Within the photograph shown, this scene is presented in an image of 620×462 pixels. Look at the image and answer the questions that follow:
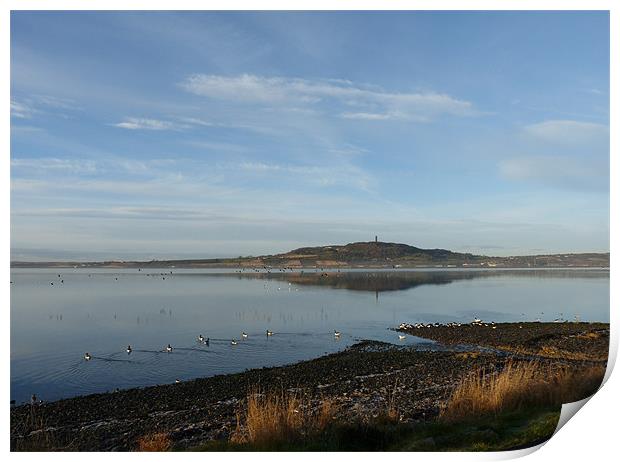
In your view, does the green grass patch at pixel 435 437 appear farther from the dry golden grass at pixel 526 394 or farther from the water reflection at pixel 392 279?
the water reflection at pixel 392 279

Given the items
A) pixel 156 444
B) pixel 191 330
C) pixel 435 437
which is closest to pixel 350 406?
pixel 435 437

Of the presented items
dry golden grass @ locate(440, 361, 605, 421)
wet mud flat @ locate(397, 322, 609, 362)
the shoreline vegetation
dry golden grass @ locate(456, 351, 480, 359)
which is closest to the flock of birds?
wet mud flat @ locate(397, 322, 609, 362)

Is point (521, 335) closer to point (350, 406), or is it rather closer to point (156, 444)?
point (350, 406)

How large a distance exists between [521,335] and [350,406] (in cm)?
1103

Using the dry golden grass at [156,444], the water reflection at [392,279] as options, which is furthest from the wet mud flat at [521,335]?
the water reflection at [392,279]

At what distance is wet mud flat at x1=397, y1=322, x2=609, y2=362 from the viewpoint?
42.8 feet

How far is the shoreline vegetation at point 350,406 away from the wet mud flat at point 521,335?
12cm

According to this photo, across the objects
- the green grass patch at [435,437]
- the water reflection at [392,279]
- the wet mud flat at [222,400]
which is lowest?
the water reflection at [392,279]

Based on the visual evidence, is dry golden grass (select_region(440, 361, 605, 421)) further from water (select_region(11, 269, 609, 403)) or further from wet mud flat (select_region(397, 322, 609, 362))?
water (select_region(11, 269, 609, 403))

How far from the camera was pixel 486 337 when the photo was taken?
689 inches

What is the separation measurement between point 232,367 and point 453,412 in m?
8.66

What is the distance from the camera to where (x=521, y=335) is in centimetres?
1716

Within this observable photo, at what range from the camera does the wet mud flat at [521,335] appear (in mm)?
13058

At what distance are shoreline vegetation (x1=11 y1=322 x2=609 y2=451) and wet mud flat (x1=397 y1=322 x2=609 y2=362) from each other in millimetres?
121
